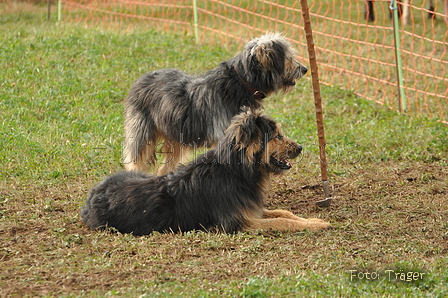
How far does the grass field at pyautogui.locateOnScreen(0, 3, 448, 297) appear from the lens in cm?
361

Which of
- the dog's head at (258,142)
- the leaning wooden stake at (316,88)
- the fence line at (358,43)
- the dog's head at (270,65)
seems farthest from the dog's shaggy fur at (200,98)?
the fence line at (358,43)

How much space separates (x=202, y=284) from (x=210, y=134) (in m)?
2.22

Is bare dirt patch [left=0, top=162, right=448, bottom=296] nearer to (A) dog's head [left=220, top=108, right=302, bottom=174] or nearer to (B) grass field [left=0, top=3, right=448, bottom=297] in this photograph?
(B) grass field [left=0, top=3, right=448, bottom=297]

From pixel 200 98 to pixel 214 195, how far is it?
4.22ft

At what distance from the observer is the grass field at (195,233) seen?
3607 millimetres

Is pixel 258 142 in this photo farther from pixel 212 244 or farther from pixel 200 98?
pixel 200 98

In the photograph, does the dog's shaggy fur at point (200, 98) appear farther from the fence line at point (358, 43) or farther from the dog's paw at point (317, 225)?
the fence line at point (358, 43)

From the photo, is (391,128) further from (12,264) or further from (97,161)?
(12,264)

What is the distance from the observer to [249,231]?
15.2 feet

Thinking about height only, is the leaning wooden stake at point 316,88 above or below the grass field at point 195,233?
above

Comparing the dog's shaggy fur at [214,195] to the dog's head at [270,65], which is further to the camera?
the dog's head at [270,65]

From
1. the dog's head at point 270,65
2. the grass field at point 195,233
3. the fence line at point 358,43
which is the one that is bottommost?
the grass field at point 195,233

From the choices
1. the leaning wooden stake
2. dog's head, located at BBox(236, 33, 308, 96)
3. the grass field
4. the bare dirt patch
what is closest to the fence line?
the grass field

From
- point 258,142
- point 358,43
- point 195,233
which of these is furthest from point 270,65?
point 358,43
